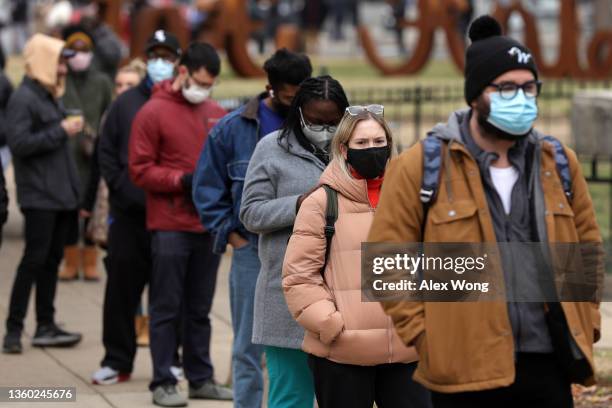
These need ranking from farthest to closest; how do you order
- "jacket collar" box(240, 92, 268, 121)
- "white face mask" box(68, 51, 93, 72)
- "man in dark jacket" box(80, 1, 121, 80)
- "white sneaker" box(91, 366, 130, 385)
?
"man in dark jacket" box(80, 1, 121, 80)
"white face mask" box(68, 51, 93, 72)
"white sneaker" box(91, 366, 130, 385)
"jacket collar" box(240, 92, 268, 121)

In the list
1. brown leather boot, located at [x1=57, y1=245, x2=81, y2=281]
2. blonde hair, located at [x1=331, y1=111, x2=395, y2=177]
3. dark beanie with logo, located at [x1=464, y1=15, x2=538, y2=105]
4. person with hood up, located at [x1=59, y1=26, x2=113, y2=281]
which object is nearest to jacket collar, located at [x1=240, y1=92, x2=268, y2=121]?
blonde hair, located at [x1=331, y1=111, x2=395, y2=177]

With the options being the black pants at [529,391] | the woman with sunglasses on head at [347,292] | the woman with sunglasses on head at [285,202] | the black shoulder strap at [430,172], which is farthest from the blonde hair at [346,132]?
the black pants at [529,391]

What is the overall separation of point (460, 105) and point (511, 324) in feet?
53.7

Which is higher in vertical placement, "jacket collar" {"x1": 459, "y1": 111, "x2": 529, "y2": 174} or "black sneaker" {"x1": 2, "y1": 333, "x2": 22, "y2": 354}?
"jacket collar" {"x1": 459, "y1": 111, "x2": 529, "y2": 174}

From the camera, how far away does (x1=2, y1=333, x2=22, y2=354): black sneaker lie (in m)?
8.38

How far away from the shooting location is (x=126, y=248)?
7840 millimetres

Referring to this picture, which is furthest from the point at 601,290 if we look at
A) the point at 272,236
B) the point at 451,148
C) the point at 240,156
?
the point at 240,156

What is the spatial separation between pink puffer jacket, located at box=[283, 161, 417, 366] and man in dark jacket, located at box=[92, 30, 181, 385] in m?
2.90

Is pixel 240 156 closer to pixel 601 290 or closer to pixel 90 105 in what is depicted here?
pixel 601 290

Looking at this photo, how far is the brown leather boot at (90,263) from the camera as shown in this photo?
35.4 ft

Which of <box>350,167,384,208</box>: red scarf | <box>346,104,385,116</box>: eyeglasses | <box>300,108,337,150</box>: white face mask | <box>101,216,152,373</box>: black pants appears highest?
<box>346,104,385,116</box>: eyeglasses

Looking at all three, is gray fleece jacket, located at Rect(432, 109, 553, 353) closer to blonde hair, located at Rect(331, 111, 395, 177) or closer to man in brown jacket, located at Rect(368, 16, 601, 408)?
man in brown jacket, located at Rect(368, 16, 601, 408)

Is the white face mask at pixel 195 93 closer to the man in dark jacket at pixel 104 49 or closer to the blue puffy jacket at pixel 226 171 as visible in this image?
the blue puffy jacket at pixel 226 171

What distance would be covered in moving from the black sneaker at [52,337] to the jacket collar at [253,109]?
110 inches
